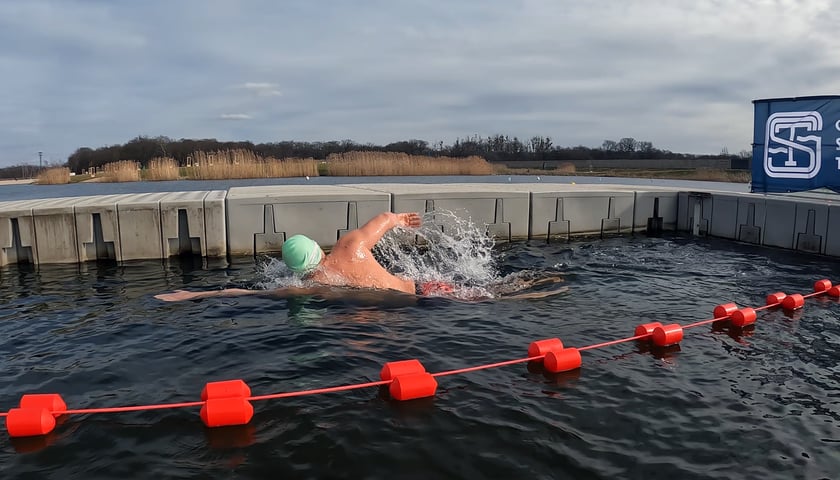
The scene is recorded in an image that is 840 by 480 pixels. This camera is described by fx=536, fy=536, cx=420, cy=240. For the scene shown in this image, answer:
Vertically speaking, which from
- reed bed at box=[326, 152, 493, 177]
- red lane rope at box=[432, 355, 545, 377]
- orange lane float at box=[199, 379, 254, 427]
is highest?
reed bed at box=[326, 152, 493, 177]

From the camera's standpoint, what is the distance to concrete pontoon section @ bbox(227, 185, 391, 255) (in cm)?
1142

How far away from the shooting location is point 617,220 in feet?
47.6

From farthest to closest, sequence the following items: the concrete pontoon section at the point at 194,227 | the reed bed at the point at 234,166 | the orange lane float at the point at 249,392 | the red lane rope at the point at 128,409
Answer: the reed bed at the point at 234,166
the concrete pontoon section at the point at 194,227
the red lane rope at the point at 128,409
the orange lane float at the point at 249,392

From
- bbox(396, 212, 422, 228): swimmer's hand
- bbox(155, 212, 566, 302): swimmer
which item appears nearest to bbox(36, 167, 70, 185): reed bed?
bbox(155, 212, 566, 302): swimmer

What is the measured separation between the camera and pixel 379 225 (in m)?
7.58

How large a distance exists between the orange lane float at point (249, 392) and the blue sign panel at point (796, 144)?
814 cm

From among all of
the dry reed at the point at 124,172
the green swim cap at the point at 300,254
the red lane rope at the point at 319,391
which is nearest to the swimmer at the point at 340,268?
the green swim cap at the point at 300,254

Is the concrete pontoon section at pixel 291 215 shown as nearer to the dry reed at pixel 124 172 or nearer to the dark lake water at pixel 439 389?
the dark lake water at pixel 439 389

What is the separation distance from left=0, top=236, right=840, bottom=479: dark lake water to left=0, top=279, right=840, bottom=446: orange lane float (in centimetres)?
9

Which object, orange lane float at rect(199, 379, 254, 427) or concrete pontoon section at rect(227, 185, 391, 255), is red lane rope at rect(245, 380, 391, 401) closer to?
orange lane float at rect(199, 379, 254, 427)

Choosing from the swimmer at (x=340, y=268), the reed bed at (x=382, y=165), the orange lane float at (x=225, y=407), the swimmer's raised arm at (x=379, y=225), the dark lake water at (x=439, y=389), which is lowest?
the dark lake water at (x=439, y=389)

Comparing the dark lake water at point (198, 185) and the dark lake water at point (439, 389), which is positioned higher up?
the dark lake water at point (198, 185)

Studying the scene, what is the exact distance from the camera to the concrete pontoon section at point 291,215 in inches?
450

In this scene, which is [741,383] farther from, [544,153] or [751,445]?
[544,153]
